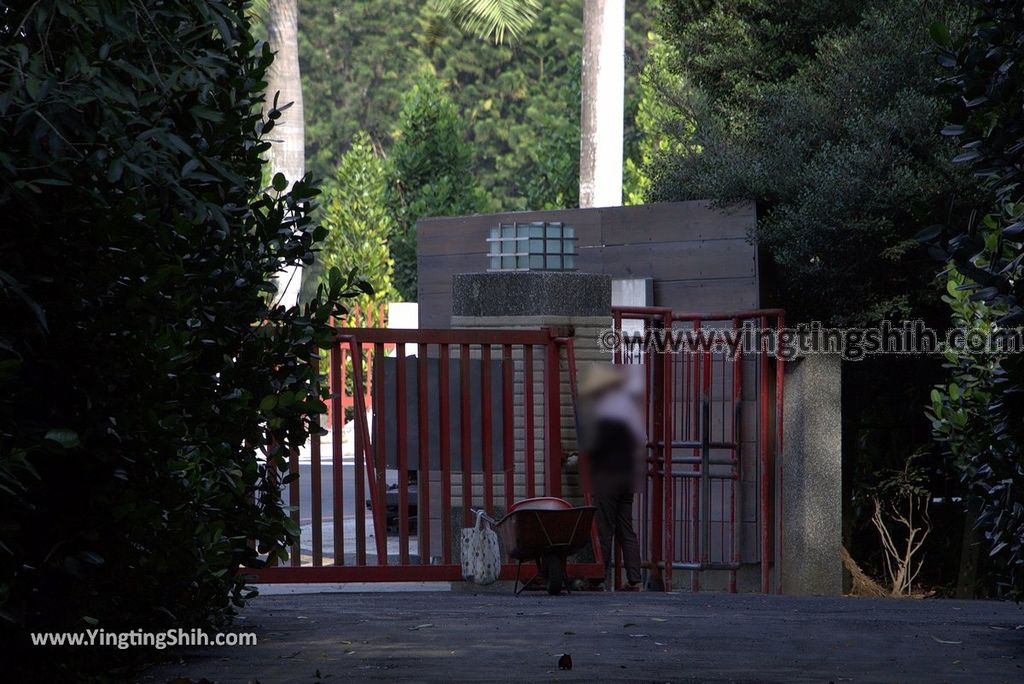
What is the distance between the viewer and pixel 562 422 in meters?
11.9

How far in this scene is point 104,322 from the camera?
5.30 metres

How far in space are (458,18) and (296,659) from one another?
85.7ft

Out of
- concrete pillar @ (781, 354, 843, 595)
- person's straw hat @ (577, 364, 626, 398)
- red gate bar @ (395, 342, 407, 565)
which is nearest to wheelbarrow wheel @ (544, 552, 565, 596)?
red gate bar @ (395, 342, 407, 565)

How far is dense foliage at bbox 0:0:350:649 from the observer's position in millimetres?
4961

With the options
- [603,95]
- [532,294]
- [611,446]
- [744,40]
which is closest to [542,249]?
[532,294]

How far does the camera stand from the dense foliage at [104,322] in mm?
4961

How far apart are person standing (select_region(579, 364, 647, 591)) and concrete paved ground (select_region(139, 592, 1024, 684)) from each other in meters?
1.97

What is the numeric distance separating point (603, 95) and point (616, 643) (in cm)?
1877

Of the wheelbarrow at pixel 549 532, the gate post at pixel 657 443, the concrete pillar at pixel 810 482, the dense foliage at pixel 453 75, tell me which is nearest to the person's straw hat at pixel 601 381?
the gate post at pixel 657 443

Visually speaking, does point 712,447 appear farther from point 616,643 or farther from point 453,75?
point 453,75

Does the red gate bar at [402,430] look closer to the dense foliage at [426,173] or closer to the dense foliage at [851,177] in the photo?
the dense foliage at [851,177]

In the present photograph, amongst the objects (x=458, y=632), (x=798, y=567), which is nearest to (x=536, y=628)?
(x=458, y=632)

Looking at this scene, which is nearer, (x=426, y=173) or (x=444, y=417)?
(x=444, y=417)

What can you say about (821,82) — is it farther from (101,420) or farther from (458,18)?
(458,18)
